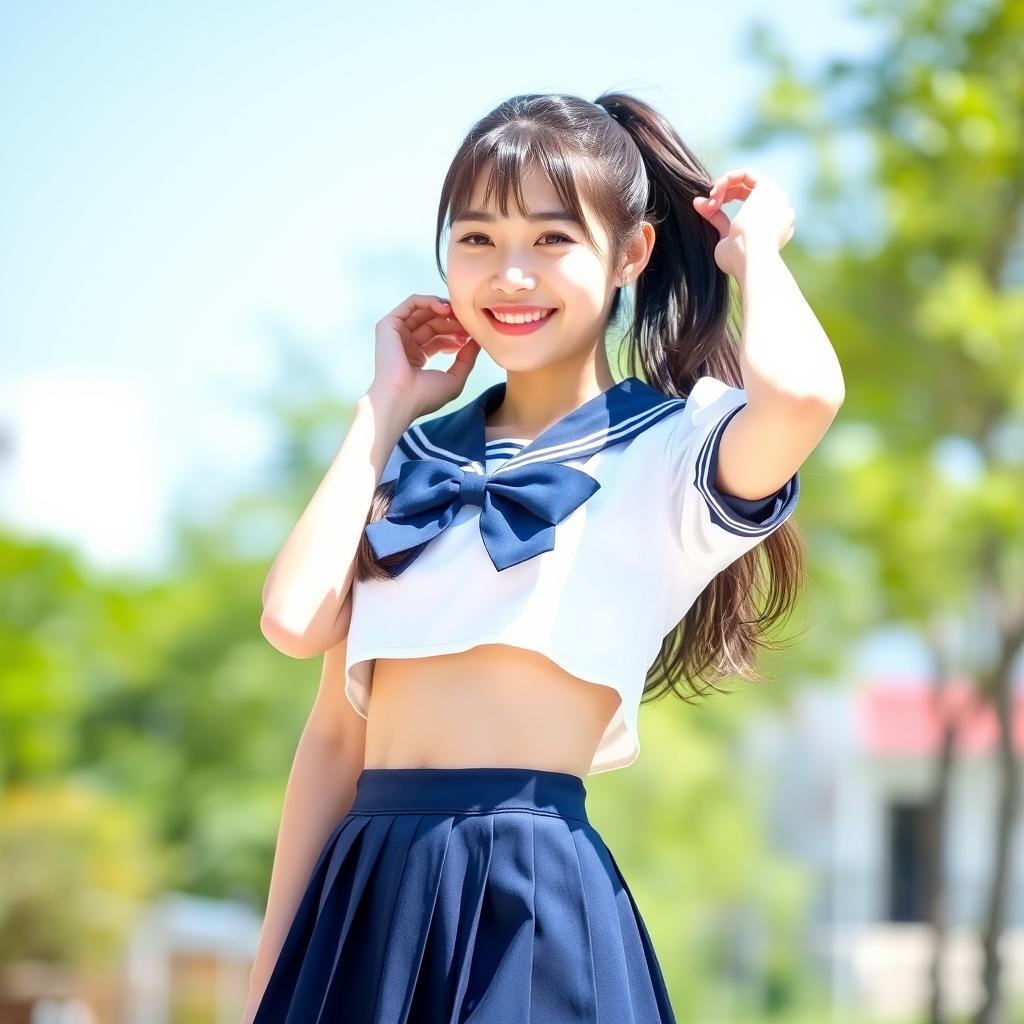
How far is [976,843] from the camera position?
65.4 feet

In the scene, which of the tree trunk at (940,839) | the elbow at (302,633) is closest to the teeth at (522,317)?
the elbow at (302,633)

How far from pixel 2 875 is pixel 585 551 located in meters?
12.6

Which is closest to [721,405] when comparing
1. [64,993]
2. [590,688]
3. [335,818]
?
[590,688]

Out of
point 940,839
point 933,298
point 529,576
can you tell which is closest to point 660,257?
point 529,576

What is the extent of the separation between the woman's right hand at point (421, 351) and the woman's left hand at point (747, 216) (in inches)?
13.9

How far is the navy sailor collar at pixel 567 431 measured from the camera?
1.85 meters

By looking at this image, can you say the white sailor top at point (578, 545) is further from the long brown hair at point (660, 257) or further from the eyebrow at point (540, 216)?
the eyebrow at point (540, 216)

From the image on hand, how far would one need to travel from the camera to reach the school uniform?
5.39 ft

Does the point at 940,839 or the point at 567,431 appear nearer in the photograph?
the point at 567,431

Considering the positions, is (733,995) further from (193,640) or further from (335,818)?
(335,818)

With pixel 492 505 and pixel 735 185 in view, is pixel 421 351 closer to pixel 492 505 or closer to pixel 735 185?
pixel 492 505

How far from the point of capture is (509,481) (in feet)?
5.94

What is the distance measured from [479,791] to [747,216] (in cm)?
70

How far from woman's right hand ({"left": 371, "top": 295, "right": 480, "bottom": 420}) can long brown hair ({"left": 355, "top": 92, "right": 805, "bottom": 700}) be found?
10 centimetres
